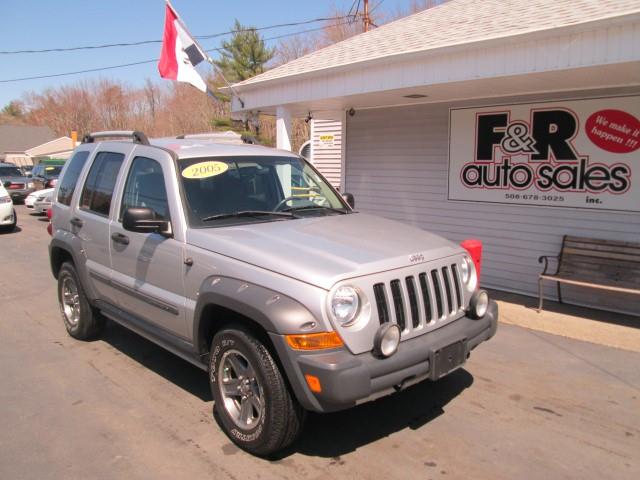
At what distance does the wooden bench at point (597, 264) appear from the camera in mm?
6387

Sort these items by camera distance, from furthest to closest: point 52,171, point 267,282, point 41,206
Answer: point 52,171 < point 41,206 < point 267,282

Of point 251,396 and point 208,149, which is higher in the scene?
point 208,149

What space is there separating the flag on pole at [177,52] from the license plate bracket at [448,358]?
7749mm

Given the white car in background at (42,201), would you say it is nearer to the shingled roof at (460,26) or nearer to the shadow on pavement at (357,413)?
the shingled roof at (460,26)

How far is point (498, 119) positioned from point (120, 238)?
5646 millimetres

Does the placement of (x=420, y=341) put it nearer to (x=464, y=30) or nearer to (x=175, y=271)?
(x=175, y=271)

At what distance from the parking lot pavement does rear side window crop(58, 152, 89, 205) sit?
1.54 m

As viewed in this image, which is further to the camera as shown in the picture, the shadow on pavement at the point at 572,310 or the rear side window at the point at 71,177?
the shadow on pavement at the point at 572,310

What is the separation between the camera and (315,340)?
2.94 m

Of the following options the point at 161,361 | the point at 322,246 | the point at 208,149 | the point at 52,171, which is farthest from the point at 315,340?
the point at 52,171

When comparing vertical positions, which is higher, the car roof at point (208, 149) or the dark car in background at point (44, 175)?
the car roof at point (208, 149)

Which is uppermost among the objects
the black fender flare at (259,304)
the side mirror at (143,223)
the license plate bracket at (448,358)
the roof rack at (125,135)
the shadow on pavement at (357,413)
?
the roof rack at (125,135)

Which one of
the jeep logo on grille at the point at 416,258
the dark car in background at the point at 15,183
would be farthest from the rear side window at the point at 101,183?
the dark car in background at the point at 15,183

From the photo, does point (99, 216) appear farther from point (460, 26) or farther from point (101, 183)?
point (460, 26)
